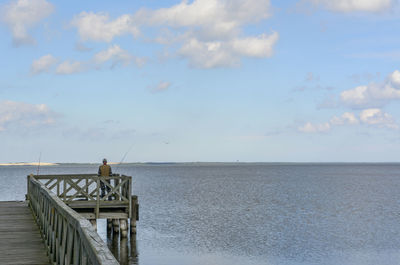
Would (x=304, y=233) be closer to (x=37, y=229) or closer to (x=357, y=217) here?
(x=357, y=217)

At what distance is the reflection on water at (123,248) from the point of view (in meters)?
18.8

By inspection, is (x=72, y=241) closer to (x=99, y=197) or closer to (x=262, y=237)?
(x=99, y=197)

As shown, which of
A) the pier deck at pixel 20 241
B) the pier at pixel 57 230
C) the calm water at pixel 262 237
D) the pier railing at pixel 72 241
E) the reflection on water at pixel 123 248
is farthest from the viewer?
the calm water at pixel 262 237

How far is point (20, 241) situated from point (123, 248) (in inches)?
430

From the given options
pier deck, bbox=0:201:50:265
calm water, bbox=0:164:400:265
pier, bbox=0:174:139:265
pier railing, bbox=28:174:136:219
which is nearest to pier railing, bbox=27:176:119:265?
pier, bbox=0:174:139:265

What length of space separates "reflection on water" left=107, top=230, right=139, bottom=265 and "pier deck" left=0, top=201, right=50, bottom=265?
5.28 meters

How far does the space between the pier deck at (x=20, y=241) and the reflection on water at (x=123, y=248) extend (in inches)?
208

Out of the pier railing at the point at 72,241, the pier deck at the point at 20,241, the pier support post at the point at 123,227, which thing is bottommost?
the pier support post at the point at 123,227

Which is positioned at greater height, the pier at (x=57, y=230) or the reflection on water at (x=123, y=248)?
the pier at (x=57, y=230)

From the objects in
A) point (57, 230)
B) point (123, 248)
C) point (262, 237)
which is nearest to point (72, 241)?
point (57, 230)

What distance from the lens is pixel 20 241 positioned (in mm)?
10055

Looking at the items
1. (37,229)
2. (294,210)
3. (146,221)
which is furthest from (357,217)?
(37,229)

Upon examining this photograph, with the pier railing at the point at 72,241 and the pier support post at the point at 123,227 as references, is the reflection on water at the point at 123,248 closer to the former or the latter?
the pier support post at the point at 123,227

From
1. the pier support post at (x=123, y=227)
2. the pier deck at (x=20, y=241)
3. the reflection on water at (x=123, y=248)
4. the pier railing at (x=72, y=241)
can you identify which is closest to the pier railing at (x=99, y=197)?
the pier support post at (x=123, y=227)
